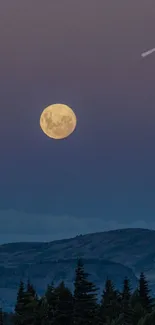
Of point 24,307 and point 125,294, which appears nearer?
point 24,307

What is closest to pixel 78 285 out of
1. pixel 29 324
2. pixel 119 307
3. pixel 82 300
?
pixel 82 300

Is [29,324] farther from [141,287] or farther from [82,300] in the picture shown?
[141,287]

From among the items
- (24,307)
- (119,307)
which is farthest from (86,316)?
(119,307)

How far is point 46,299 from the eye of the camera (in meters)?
96.4

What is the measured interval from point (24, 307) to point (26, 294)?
3.14m

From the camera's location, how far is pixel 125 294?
406ft

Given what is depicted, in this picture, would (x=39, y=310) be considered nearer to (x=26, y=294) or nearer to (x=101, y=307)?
(x=26, y=294)

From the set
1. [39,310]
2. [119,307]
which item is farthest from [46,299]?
[119,307]

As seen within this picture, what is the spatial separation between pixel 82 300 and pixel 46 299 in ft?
16.4

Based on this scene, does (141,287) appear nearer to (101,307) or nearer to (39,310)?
(101,307)

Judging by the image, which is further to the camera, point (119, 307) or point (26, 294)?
point (119, 307)

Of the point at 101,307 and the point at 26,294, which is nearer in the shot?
the point at 26,294

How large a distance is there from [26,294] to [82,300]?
Result: 860 centimetres

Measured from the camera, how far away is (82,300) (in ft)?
318
